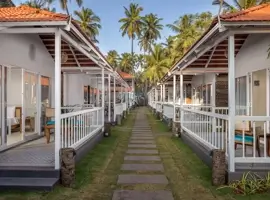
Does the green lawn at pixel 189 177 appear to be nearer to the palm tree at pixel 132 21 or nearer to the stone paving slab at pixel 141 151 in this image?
the stone paving slab at pixel 141 151

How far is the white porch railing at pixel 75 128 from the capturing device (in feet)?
24.9

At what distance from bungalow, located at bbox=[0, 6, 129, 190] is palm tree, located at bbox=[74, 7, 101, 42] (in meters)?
32.9

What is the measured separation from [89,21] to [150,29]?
46.7 ft

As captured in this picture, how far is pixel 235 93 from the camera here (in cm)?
1188

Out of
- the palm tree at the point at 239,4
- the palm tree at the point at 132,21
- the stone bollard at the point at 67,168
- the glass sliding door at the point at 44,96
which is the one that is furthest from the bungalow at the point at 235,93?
the palm tree at the point at 132,21

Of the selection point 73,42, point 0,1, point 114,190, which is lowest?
point 114,190

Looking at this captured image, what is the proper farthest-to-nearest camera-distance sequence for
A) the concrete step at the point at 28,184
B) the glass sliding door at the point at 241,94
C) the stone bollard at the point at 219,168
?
1. the glass sliding door at the point at 241,94
2. the stone bollard at the point at 219,168
3. the concrete step at the point at 28,184

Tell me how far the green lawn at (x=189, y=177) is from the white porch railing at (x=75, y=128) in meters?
2.40

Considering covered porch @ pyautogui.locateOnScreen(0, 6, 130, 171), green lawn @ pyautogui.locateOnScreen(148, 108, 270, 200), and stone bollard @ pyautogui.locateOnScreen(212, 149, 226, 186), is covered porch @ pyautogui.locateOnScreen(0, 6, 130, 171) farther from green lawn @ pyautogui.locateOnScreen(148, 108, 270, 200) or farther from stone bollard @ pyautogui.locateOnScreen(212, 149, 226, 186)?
stone bollard @ pyautogui.locateOnScreen(212, 149, 226, 186)

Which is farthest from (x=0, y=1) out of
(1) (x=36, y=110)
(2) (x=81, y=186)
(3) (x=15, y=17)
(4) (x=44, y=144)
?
(2) (x=81, y=186)

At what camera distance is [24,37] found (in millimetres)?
10148

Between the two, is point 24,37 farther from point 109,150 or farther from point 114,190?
point 114,190

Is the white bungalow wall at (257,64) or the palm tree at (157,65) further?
the palm tree at (157,65)

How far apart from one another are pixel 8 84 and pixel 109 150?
368 centimetres
